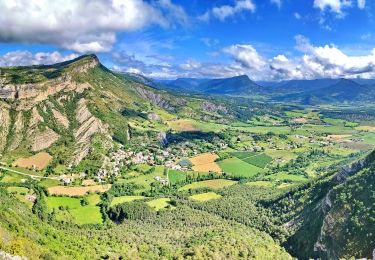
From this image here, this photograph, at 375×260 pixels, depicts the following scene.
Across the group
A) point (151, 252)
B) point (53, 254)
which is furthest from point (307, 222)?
point (53, 254)

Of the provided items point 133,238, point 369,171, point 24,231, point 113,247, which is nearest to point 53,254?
point 24,231

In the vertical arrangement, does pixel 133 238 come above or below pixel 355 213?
below

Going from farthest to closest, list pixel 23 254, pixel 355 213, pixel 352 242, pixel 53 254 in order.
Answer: pixel 355 213
pixel 352 242
pixel 53 254
pixel 23 254

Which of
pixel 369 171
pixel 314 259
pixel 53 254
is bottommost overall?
pixel 314 259

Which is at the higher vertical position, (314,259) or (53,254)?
(53,254)

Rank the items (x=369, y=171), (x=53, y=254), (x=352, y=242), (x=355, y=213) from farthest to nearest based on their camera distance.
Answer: (x=369, y=171)
(x=355, y=213)
(x=352, y=242)
(x=53, y=254)

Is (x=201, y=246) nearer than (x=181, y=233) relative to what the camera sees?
Yes

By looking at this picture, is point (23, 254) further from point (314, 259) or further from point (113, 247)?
point (314, 259)

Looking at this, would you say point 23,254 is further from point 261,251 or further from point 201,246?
point 261,251

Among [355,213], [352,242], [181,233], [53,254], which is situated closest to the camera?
[53,254]
